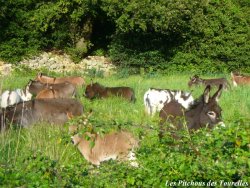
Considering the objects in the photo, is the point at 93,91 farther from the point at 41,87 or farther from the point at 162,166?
the point at 162,166

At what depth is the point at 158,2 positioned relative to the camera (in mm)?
28578

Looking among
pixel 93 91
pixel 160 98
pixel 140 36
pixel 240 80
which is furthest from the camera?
pixel 140 36

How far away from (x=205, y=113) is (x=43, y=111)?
390 cm

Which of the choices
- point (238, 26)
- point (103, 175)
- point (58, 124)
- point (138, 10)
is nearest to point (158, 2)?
point (138, 10)

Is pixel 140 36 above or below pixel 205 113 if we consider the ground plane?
above

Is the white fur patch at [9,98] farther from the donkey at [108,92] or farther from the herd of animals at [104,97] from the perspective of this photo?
the donkey at [108,92]

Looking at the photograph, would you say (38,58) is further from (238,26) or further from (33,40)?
(238,26)

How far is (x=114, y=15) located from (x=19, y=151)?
2321 centimetres

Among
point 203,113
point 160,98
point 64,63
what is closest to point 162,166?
point 203,113

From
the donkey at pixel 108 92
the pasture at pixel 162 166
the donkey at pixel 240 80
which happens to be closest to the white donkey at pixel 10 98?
the donkey at pixel 108 92

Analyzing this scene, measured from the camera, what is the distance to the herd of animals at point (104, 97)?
688 centimetres

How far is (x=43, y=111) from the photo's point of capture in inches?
404

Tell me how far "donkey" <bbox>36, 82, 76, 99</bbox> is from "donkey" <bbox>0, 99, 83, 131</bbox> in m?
2.30

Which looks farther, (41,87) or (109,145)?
(41,87)
